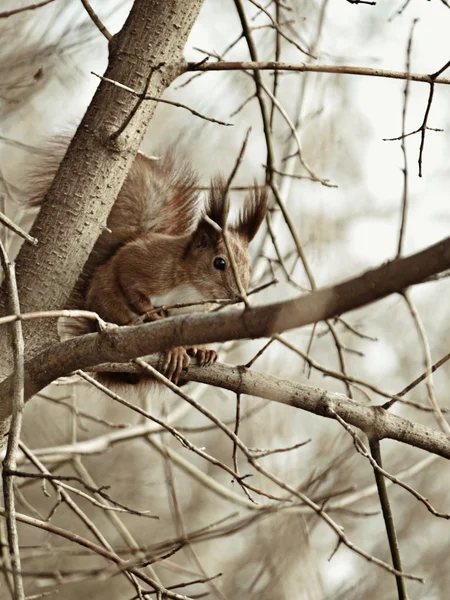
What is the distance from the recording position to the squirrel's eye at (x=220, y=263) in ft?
7.81

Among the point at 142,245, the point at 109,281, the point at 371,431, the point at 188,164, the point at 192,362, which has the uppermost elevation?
the point at 188,164

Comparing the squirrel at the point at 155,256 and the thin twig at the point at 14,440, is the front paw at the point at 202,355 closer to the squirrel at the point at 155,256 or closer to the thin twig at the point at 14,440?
the squirrel at the point at 155,256

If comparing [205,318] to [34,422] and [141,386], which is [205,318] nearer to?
[141,386]

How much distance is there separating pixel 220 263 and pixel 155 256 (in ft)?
0.68

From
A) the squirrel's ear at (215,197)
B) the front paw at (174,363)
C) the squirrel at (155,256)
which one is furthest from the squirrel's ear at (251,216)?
the front paw at (174,363)

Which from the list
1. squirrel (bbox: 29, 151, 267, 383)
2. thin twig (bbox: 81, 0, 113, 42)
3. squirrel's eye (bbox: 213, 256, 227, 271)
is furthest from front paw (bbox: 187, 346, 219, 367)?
thin twig (bbox: 81, 0, 113, 42)

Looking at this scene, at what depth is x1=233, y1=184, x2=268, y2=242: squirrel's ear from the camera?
240 cm

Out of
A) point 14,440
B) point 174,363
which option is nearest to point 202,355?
point 174,363

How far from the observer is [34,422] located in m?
4.57

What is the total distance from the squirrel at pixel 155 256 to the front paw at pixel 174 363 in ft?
0.71

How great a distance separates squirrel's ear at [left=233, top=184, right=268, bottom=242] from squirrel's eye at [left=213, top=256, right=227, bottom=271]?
14 centimetres

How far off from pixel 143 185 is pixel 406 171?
1456mm

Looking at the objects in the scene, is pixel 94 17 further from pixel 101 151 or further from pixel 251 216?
pixel 251 216

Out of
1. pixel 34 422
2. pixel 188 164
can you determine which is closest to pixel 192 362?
pixel 188 164
